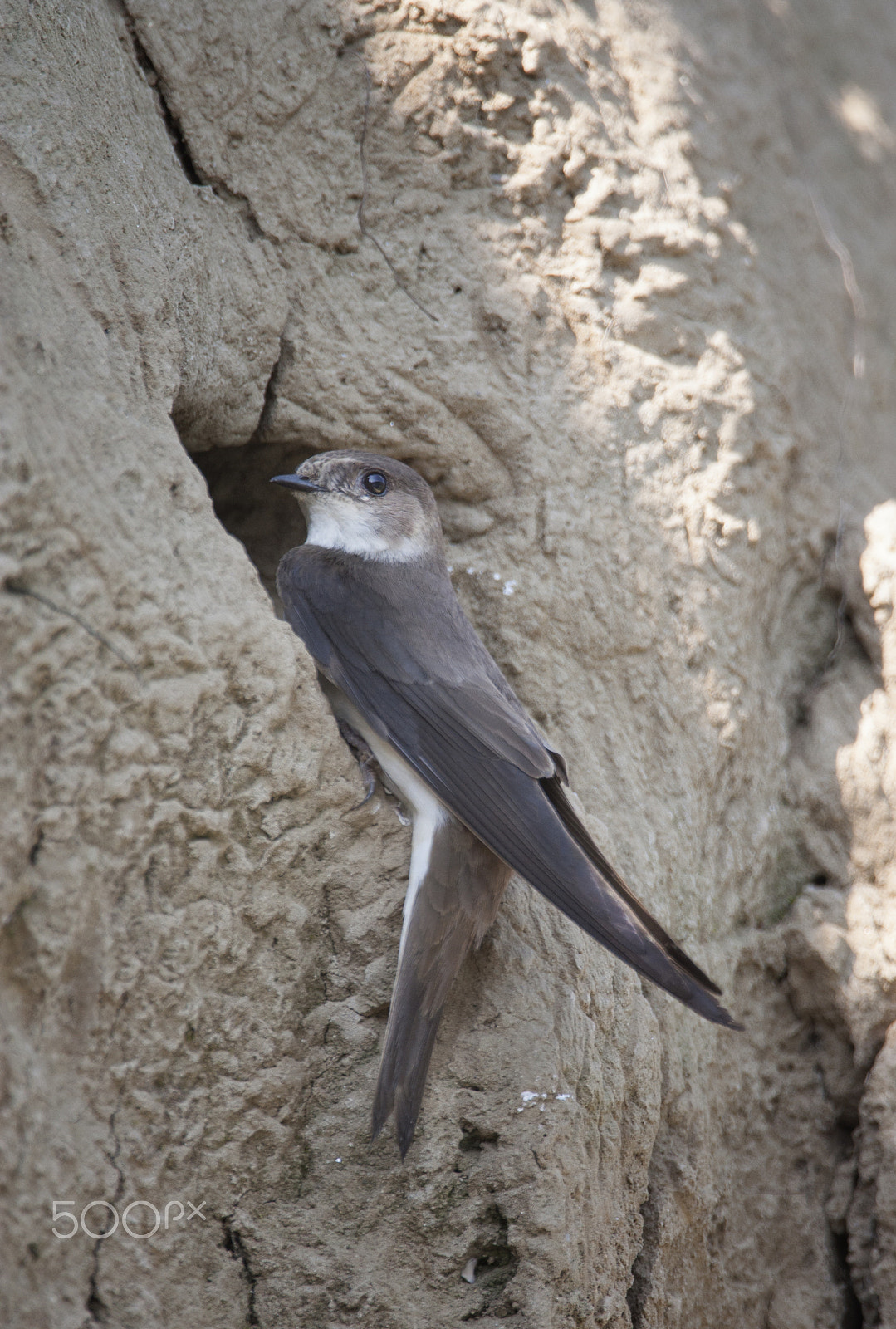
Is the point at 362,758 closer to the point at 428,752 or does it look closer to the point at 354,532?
the point at 428,752

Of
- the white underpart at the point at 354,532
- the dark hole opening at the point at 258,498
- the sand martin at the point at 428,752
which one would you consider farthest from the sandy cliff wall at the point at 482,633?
the white underpart at the point at 354,532

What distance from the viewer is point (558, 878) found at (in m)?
1.96

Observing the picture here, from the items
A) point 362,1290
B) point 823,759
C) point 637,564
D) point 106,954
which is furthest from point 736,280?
point 362,1290

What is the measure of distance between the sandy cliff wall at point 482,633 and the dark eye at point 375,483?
0.69 ft

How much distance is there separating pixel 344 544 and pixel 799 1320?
2203mm

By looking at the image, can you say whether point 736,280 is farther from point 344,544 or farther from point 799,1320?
point 799,1320

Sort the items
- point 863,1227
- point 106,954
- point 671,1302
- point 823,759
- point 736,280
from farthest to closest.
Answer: point 736,280, point 823,759, point 863,1227, point 671,1302, point 106,954

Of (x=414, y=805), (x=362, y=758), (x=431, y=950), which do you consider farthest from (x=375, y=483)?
(x=431, y=950)

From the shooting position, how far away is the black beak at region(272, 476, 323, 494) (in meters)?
2.59

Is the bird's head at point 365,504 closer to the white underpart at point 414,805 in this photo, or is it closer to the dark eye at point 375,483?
the dark eye at point 375,483

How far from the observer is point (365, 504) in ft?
8.69

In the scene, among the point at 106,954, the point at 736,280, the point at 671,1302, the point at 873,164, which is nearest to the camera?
the point at 106,954

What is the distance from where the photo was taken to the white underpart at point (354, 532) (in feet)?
8.70

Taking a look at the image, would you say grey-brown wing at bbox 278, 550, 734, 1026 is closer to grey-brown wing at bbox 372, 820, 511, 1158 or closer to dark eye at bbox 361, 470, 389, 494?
grey-brown wing at bbox 372, 820, 511, 1158
